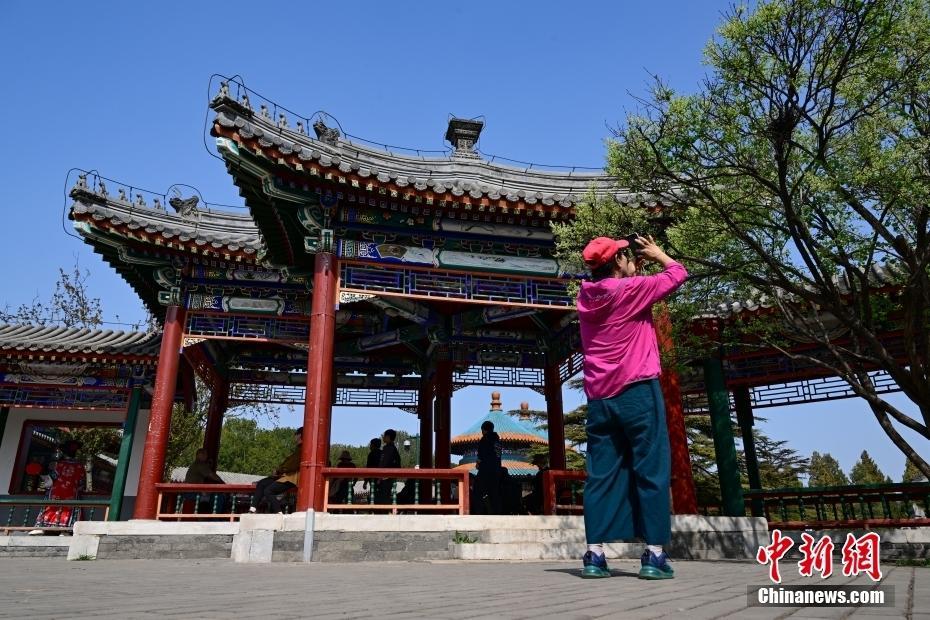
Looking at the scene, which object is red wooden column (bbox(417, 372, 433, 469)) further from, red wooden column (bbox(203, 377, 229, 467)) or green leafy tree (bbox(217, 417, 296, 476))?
green leafy tree (bbox(217, 417, 296, 476))

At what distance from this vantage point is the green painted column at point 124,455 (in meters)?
12.2

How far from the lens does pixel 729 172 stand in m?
7.11

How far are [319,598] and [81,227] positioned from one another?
9.63 meters

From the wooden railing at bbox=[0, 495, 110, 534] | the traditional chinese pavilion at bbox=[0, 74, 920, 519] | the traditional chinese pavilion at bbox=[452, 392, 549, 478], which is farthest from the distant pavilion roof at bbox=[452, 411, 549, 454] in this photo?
the wooden railing at bbox=[0, 495, 110, 534]

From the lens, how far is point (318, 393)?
8250 millimetres

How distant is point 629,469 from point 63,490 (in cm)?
1389

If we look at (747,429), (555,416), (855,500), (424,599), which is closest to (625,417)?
(424,599)

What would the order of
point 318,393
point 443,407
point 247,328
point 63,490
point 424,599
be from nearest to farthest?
point 424,599
point 318,393
point 247,328
point 63,490
point 443,407

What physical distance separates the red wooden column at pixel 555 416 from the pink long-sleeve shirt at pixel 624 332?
361 inches

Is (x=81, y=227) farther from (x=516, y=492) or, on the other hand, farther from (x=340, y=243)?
(x=516, y=492)

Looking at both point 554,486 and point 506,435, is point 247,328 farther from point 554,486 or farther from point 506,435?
point 506,435

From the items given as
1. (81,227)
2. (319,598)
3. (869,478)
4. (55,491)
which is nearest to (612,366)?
(319,598)

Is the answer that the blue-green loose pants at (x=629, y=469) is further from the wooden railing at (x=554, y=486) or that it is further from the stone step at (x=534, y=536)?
the wooden railing at (x=554, y=486)

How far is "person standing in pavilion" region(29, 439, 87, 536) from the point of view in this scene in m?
12.8
